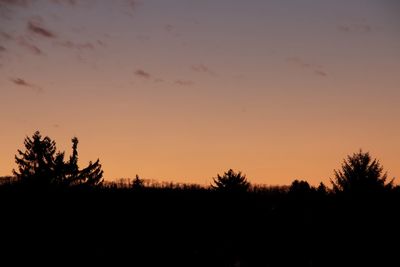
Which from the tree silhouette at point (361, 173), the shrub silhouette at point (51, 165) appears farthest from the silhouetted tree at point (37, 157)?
the tree silhouette at point (361, 173)

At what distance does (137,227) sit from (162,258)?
2.15 m

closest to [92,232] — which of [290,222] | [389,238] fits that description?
[290,222]

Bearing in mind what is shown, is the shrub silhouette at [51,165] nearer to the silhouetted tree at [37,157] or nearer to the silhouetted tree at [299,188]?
the silhouetted tree at [37,157]

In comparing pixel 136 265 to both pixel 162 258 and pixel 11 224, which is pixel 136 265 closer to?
pixel 162 258

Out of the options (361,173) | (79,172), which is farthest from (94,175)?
(361,173)

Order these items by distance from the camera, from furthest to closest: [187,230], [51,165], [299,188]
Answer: [51,165] < [299,188] < [187,230]

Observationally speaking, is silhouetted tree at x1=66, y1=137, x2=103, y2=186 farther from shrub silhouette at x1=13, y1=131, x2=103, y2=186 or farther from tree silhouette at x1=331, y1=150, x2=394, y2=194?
tree silhouette at x1=331, y1=150, x2=394, y2=194

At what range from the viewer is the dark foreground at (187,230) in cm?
2016

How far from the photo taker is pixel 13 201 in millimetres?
20438

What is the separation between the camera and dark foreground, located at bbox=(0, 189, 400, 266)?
20156 millimetres

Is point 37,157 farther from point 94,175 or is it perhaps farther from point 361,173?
point 361,173

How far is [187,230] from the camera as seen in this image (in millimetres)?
24203

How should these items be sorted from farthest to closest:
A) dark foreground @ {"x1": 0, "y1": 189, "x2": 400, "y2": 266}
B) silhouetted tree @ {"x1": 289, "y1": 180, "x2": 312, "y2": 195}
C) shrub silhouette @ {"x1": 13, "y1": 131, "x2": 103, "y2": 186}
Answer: shrub silhouette @ {"x1": 13, "y1": 131, "x2": 103, "y2": 186}
silhouetted tree @ {"x1": 289, "y1": 180, "x2": 312, "y2": 195}
dark foreground @ {"x1": 0, "y1": 189, "x2": 400, "y2": 266}

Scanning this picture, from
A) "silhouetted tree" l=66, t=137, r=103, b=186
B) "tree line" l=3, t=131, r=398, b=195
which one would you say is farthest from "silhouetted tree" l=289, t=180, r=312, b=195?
"silhouetted tree" l=66, t=137, r=103, b=186
